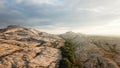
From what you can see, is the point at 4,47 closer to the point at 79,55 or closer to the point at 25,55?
the point at 25,55

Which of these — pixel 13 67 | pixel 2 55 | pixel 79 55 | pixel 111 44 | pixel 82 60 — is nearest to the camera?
pixel 13 67

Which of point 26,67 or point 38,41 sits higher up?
point 38,41

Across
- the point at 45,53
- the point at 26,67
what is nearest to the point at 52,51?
the point at 45,53

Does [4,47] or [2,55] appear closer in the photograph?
[2,55]

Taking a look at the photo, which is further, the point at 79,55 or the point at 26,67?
the point at 79,55

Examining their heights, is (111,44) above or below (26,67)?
above

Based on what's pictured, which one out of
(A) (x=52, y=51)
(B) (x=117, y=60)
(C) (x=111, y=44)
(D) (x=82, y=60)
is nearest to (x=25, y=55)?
(A) (x=52, y=51)

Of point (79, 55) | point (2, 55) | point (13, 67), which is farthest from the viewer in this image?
point (79, 55)

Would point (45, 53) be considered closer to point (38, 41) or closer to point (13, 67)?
point (13, 67)

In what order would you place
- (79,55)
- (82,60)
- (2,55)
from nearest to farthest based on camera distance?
(2,55)
(82,60)
(79,55)

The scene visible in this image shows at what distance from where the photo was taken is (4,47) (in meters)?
139

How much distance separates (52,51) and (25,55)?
2533 centimetres

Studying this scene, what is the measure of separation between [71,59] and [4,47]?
52.4 m

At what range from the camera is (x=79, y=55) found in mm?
140625
